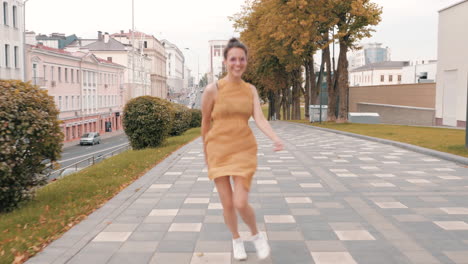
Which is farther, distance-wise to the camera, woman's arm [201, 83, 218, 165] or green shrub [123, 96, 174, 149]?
green shrub [123, 96, 174, 149]

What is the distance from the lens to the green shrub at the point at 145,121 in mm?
16438

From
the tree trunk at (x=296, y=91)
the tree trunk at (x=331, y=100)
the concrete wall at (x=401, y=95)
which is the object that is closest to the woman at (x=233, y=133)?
the tree trunk at (x=331, y=100)

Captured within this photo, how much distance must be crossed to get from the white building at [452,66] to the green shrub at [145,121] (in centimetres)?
2372

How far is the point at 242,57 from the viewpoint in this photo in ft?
14.1

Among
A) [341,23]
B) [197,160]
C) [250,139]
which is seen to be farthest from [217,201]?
[341,23]

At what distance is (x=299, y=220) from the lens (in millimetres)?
6039

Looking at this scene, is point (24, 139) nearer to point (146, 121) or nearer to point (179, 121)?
point (146, 121)

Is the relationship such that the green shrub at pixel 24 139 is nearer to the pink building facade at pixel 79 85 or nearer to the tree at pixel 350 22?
the tree at pixel 350 22

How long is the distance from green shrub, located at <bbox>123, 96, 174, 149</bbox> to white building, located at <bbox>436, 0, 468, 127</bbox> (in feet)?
77.8

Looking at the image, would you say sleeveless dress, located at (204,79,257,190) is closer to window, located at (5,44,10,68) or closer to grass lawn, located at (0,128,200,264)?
grass lawn, located at (0,128,200,264)

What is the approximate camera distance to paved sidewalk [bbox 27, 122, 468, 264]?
15.4 feet

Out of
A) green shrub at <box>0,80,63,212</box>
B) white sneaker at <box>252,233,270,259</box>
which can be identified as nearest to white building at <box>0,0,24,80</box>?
green shrub at <box>0,80,63,212</box>

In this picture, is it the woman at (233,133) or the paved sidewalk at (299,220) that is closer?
the woman at (233,133)

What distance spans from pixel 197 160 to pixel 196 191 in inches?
181
